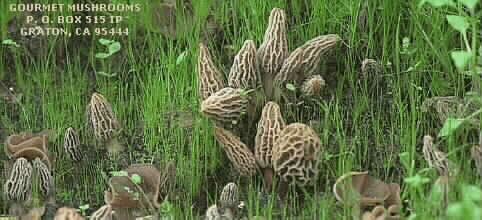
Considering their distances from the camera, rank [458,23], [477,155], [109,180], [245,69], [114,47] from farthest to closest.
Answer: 1. [114,47]
2. [245,69]
3. [109,180]
4. [477,155]
5. [458,23]

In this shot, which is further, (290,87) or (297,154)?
(290,87)

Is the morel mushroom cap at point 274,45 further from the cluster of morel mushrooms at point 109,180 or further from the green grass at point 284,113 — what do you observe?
the cluster of morel mushrooms at point 109,180

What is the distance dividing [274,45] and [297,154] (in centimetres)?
59

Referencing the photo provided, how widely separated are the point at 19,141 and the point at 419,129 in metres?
2.02

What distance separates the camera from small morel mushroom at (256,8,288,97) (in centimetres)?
361

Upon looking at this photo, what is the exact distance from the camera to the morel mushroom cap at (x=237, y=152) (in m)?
3.51

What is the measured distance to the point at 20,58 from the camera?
4.23m

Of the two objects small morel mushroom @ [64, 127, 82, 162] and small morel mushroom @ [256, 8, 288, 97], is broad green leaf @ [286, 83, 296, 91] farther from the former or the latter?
small morel mushroom @ [64, 127, 82, 162]

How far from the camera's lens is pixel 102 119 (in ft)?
12.2

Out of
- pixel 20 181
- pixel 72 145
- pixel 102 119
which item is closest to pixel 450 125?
pixel 102 119

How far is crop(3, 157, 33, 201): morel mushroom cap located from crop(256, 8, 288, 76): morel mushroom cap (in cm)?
124

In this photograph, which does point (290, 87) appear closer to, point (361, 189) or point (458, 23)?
point (361, 189)

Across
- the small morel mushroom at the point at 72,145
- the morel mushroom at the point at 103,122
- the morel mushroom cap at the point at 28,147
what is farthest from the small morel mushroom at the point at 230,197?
the morel mushroom cap at the point at 28,147

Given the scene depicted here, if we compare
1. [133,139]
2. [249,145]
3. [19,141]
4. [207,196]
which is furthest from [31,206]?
[249,145]
